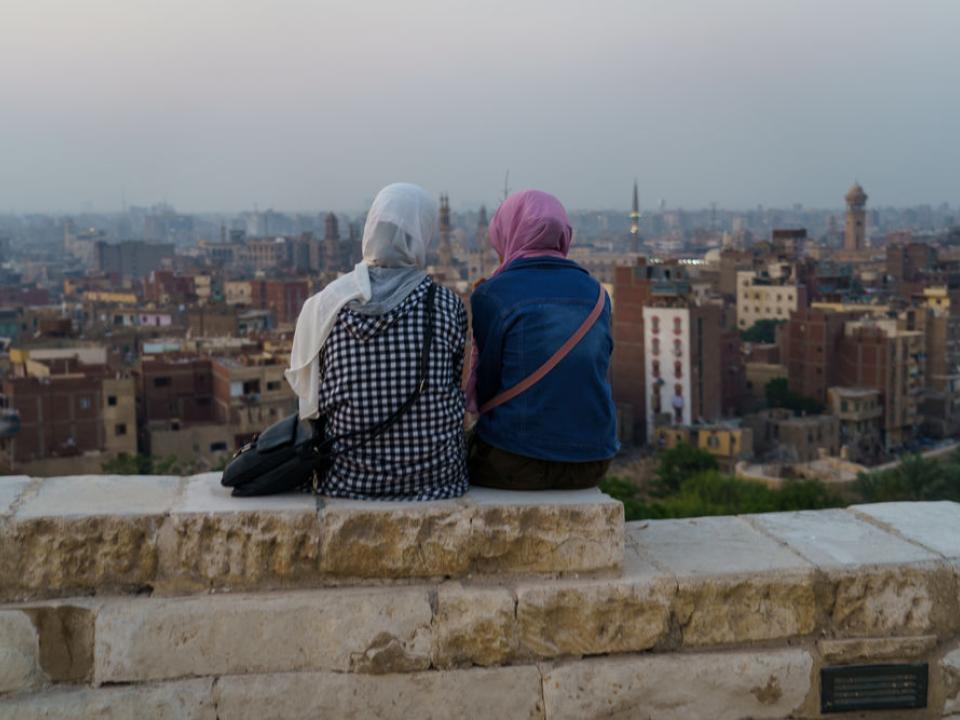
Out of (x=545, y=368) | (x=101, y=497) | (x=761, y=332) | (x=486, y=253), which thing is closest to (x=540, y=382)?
(x=545, y=368)

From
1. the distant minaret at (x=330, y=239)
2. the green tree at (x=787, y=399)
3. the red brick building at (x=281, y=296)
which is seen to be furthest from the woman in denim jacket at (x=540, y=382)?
the distant minaret at (x=330, y=239)

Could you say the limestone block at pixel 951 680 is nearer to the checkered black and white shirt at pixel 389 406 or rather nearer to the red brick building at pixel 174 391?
the checkered black and white shirt at pixel 389 406

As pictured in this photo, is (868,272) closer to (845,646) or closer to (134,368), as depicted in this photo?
(134,368)

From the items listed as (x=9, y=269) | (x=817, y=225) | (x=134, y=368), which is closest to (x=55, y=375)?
(x=134, y=368)

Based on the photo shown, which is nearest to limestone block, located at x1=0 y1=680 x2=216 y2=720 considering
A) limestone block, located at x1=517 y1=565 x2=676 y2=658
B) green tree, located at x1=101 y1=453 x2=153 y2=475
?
limestone block, located at x1=517 y1=565 x2=676 y2=658

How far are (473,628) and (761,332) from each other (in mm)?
39005

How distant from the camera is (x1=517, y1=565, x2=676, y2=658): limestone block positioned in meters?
1.78

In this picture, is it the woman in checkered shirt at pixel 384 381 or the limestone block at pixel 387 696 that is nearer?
the limestone block at pixel 387 696

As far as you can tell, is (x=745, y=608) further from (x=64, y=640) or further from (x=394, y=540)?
(x=64, y=640)

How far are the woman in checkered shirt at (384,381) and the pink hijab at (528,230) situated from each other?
0.14m

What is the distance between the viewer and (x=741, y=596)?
73.0 inches

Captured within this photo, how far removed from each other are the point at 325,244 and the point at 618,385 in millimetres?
40592

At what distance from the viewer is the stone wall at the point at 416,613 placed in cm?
171

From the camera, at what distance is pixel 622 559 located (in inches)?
72.6
